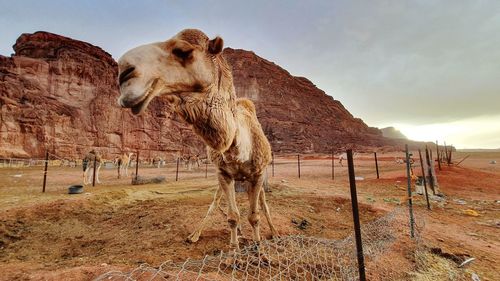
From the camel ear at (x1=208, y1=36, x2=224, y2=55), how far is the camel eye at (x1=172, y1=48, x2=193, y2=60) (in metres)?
0.28

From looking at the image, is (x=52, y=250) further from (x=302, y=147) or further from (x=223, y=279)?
(x=302, y=147)

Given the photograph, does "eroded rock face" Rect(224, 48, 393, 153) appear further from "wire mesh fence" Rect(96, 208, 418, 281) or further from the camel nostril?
the camel nostril

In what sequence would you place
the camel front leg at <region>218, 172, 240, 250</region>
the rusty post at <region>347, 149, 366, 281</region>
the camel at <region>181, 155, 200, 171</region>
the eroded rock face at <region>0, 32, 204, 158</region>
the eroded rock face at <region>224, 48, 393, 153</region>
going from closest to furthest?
the rusty post at <region>347, 149, 366, 281</region>
the camel front leg at <region>218, 172, 240, 250</region>
the camel at <region>181, 155, 200, 171</region>
the eroded rock face at <region>0, 32, 204, 158</region>
the eroded rock face at <region>224, 48, 393, 153</region>

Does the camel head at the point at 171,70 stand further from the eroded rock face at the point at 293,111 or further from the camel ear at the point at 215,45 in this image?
the eroded rock face at the point at 293,111

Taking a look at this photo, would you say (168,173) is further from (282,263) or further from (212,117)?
(212,117)

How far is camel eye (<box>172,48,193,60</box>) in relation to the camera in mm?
2290

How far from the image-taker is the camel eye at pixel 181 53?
2.29 m

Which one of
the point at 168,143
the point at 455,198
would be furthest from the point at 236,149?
the point at 168,143

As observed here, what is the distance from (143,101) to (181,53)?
0.68 m

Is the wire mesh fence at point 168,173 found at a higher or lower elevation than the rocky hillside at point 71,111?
lower

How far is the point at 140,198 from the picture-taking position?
10.4 m

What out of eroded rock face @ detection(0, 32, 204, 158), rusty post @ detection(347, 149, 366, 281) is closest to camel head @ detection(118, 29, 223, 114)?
rusty post @ detection(347, 149, 366, 281)

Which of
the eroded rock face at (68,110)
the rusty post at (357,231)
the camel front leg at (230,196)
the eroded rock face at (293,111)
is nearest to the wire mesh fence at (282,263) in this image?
the rusty post at (357,231)

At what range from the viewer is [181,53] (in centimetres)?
232
